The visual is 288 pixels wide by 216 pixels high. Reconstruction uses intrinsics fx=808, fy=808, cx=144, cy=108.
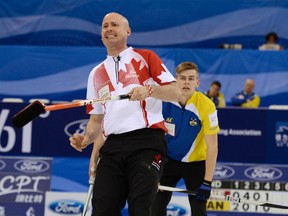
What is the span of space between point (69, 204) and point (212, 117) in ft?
7.84

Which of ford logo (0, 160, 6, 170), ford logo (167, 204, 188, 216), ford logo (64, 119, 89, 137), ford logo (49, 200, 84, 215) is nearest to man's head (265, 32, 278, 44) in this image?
ford logo (64, 119, 89, 137)

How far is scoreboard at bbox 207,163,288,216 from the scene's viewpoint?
8.35m

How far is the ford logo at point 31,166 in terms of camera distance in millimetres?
8461

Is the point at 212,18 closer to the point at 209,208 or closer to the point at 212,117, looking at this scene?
the point at 209,208

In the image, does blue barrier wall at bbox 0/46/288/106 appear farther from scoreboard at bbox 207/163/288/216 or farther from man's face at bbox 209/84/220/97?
scoreboard at bbox 207/163/288/216

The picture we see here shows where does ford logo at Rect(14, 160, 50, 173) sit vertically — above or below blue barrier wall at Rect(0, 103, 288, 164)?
below

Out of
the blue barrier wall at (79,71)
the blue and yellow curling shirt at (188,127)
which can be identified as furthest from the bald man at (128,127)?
the blue barrier wall at (79,71)

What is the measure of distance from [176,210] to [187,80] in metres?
2.10

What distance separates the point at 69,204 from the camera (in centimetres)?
845

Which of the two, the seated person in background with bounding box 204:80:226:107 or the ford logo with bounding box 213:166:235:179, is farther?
the seated person in background with bounding box 204:80:226:107

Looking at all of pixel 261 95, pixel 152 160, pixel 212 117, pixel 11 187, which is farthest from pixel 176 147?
pixel 261 95

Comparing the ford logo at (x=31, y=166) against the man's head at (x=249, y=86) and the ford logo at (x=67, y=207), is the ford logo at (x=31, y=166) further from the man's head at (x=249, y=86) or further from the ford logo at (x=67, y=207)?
the man's head at (x=249, y=86)

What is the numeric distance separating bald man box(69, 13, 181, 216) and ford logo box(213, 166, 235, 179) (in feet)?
10.00

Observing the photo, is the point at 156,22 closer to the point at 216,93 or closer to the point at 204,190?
the point at 216,93
